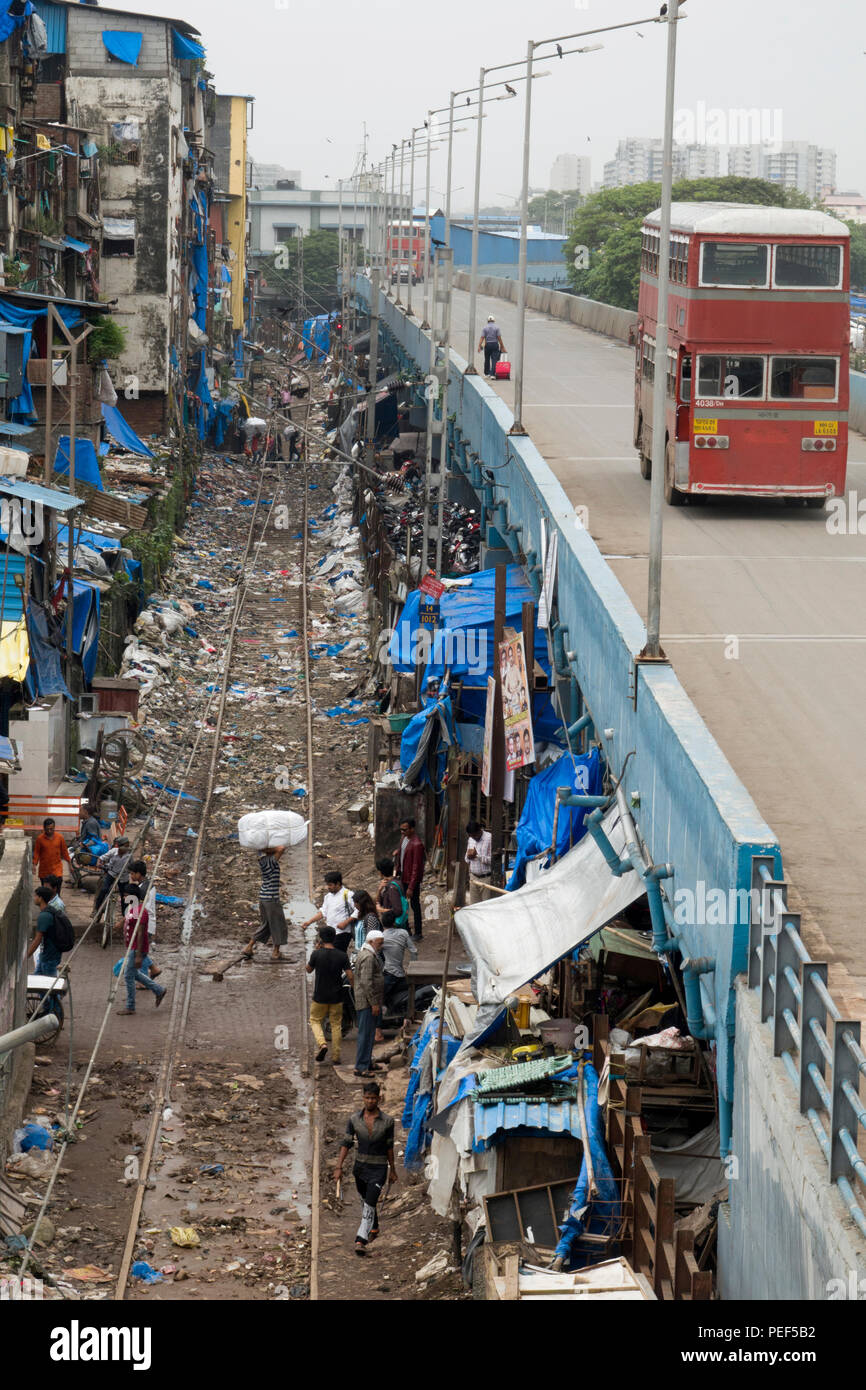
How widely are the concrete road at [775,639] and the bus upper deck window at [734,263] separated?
258 centimetres

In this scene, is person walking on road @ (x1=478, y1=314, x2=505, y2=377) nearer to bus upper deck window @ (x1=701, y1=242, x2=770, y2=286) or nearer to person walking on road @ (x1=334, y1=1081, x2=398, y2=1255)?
bus upper deck window @ (x1=701, y1=242, x2=770, y2=286)

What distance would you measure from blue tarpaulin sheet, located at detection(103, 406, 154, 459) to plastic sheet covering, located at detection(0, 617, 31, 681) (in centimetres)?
1737

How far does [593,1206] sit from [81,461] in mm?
20772

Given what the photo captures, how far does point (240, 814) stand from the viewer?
21547 mm

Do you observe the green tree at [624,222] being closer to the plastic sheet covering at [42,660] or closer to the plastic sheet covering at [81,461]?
the plastic sheet covering at [81,461]

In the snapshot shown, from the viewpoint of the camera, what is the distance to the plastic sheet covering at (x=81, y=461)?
2743 centimetres

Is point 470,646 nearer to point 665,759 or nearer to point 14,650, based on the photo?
point 14,650

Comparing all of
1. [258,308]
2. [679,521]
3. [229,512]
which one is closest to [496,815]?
[679,521]

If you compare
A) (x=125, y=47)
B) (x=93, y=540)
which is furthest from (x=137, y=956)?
(x=125, y=47)

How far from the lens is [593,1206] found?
9.85 meters

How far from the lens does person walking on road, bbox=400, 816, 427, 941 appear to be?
57.2 ft

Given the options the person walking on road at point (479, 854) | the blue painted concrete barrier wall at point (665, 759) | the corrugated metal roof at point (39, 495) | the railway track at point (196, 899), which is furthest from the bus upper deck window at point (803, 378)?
the corrugated metal roof at point (39, 495)

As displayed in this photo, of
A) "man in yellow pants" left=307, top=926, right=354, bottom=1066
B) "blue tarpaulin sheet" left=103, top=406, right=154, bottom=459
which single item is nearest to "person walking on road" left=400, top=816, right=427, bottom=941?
"man in yellow pants" left=307, top=926, right=354, bottom=1066

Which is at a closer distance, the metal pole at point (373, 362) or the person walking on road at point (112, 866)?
the person walking on road at point (112, 866)
